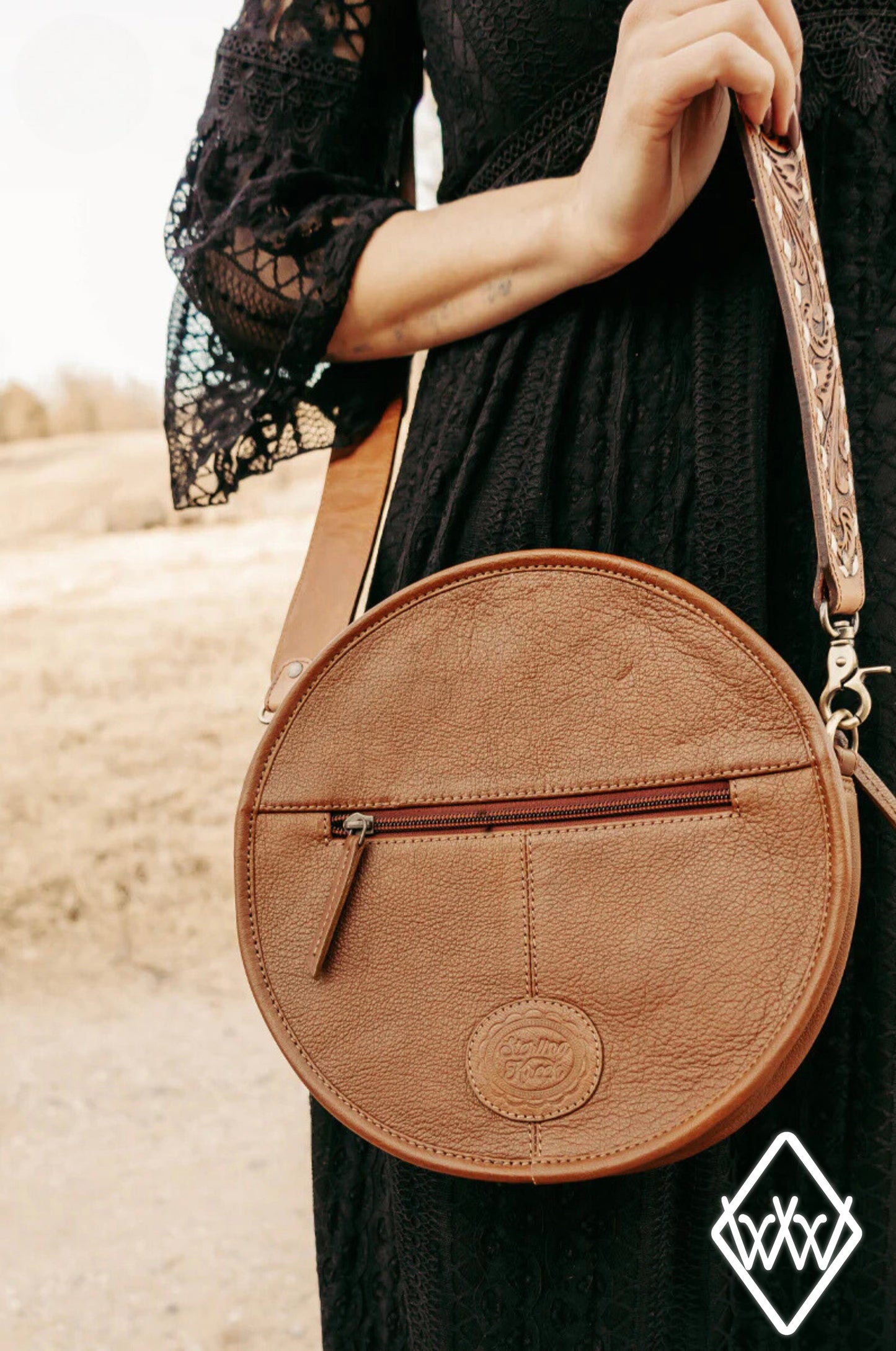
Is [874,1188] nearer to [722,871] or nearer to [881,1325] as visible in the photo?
[881,1325]

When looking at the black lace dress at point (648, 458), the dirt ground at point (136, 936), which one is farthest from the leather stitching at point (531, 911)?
the dirt ground at point (136, 936)

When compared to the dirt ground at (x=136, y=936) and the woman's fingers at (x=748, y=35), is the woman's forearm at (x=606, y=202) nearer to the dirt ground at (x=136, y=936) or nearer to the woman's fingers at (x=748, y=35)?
the woman's fingers at (x=748, y=35)

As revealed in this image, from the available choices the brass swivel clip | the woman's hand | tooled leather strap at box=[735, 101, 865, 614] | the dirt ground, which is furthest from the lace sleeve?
the dirt ground

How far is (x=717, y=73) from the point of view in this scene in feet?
2.10

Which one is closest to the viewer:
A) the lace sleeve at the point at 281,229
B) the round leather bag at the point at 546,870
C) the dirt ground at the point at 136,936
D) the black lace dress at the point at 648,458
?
the round leather bag at the point at 546,870

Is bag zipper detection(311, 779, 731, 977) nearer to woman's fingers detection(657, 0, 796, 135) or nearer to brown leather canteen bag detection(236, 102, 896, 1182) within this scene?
brown leather canteen bag detection(236, 102, 896, 1182)

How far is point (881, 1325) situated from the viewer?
75cm

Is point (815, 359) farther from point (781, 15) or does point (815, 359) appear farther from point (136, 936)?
point (136, 936)

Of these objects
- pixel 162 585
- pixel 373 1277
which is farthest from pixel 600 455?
pixel 162 585

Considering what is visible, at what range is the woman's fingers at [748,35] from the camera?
2.09 feet

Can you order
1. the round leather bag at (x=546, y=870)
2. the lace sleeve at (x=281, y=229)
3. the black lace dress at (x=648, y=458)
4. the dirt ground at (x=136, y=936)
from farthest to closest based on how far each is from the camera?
the dirt ground at (x=136, y=936) < the lace sleeve at (x=281, y=229) < the black lace dress at (x=648, y=458) < the round leather bag at (x=546, y=870)

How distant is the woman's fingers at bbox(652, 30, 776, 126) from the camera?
63 centimetres

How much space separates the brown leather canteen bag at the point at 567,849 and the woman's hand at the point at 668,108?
0.04 metres

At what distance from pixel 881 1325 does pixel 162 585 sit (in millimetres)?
3630
